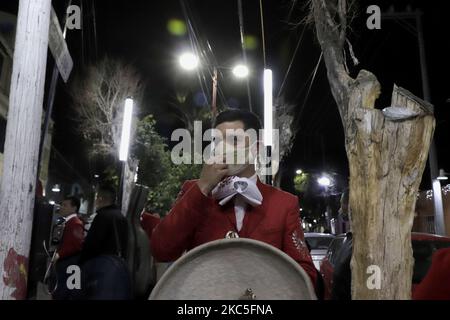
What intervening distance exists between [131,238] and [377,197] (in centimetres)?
289

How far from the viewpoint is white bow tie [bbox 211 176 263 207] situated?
2006 millimetres

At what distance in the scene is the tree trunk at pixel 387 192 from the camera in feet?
7.81

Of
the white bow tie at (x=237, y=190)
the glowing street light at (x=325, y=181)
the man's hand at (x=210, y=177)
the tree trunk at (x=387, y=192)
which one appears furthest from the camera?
the glowing street light at (x=325, y=181)

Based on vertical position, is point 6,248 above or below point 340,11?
below

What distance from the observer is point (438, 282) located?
1647mm

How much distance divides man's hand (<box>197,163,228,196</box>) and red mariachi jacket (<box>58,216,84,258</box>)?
3.06 meters

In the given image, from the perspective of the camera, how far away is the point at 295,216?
6.89ft

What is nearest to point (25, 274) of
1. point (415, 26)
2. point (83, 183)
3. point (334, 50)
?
point (334, 50)

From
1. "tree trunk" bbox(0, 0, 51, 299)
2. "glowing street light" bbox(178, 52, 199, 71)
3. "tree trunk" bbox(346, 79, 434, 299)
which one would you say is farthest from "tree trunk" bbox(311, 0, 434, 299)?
"glowing street light" bbox(178, 52, 199, 71)

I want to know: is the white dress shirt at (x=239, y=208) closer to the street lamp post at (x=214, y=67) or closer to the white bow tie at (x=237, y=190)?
the white bow tie at (x=237, y=190)

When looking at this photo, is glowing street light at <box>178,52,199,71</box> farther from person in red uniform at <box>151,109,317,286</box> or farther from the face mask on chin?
the face mask on chin

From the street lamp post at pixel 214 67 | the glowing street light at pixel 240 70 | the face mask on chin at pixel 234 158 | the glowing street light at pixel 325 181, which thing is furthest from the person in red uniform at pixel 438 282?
the glowing street light at pixel 325 181

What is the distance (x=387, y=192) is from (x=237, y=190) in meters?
1.01
